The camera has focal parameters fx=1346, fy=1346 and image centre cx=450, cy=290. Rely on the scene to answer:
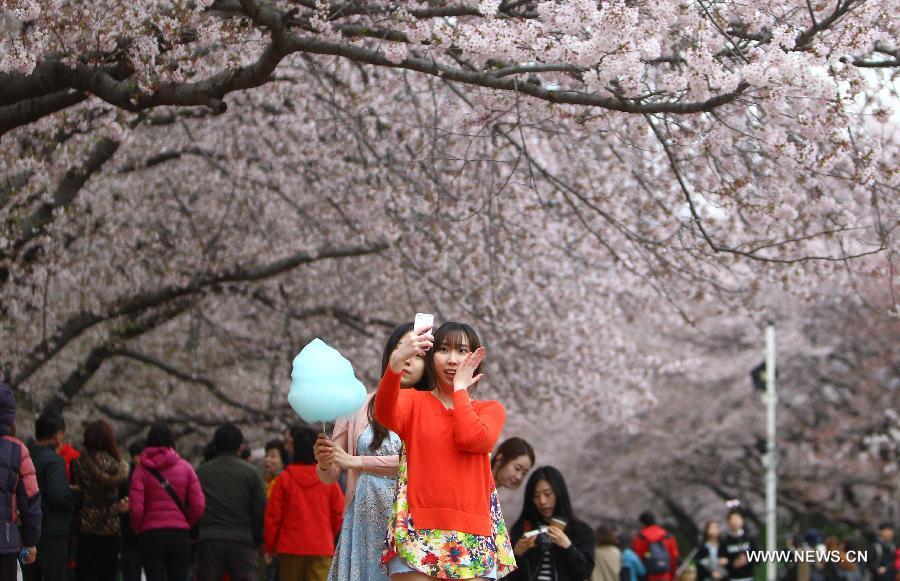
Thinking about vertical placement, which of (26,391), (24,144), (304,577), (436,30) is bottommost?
(304,577)

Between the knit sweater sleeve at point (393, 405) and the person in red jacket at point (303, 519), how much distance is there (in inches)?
147

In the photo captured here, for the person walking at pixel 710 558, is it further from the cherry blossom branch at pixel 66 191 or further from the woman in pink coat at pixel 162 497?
the cherry blossom branch at pixel 66 191

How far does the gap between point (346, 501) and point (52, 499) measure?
345cm

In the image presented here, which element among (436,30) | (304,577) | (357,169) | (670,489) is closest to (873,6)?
(436,30)

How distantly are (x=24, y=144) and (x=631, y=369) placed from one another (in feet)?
28.2

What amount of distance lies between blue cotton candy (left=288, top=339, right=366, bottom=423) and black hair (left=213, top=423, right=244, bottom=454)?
4237 mm

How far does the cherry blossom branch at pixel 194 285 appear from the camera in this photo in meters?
13.3

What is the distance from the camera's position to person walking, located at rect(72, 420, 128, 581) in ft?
30.6

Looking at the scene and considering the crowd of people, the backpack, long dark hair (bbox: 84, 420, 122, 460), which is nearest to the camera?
the crowd of people

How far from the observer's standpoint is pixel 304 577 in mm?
8906

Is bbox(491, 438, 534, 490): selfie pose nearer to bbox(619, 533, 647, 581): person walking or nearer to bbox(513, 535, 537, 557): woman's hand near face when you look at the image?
bbox(513, 535, 537, 557): woman's hand near face

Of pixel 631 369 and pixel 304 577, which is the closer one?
Answer: pixel 304 577

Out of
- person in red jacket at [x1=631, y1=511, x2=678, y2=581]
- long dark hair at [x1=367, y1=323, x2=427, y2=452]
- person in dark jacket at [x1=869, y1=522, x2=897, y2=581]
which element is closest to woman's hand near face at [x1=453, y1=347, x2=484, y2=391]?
long dark hair at [x1=367, y1=323, x2=427, y2=452]

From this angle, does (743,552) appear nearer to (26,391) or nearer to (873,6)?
(873,6)
